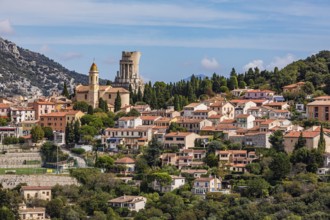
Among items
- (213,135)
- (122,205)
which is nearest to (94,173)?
(122,205)

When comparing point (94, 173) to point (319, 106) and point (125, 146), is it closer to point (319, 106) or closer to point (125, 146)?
point (125, 146)

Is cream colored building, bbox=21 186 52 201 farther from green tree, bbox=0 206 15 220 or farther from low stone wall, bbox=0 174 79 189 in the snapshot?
green tree, bbox=0 206 15 220

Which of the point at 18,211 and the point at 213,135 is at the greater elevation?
the point at 213,135

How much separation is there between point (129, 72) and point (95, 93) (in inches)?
446

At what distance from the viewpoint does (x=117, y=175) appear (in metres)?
52.3

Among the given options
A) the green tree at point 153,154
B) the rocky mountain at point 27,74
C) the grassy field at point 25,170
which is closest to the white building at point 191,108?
the green tree at point 153,154

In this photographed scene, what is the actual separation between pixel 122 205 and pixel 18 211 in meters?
5.37

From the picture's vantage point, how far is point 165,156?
5384 centimetres

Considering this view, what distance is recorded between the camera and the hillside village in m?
47.1

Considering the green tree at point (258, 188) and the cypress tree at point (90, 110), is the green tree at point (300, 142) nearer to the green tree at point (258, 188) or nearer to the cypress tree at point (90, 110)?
the green tree at point (258, 188)

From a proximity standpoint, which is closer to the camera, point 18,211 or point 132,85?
point 18,211

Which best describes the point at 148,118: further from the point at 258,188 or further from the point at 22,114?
the point at 258,188

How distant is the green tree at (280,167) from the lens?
49.2 m

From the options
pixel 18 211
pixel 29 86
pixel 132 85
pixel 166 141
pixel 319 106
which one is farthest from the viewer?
pixel 29 86
